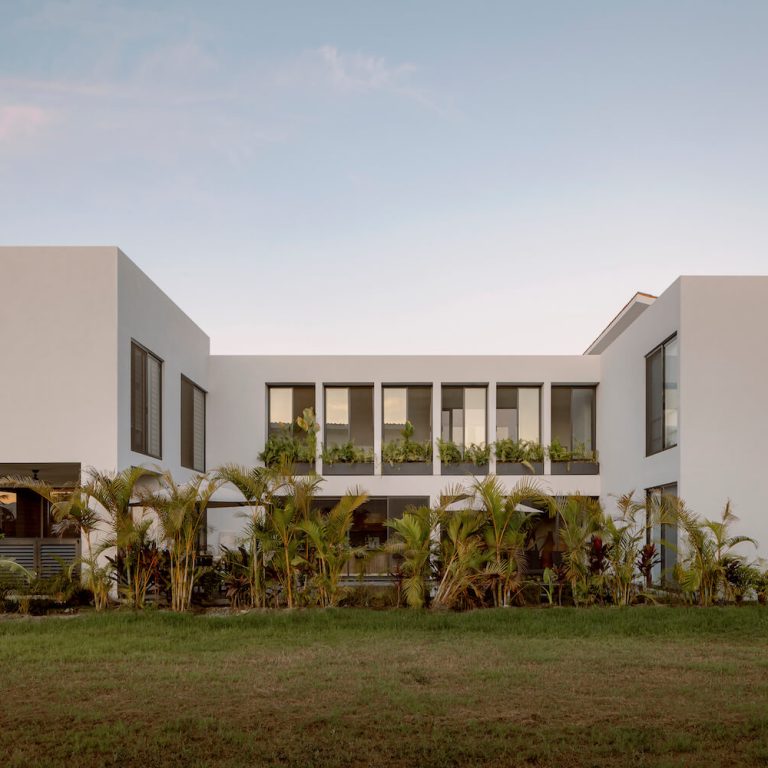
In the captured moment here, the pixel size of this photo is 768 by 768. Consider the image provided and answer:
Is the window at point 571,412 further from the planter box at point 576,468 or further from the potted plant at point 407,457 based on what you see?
the potted plant at point 407,457

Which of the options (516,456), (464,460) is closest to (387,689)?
(464,460)

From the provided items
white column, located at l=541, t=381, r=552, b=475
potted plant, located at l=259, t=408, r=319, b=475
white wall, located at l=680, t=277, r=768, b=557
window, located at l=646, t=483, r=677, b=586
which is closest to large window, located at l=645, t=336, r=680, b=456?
white wall, located at l=680, t=277, r=768, b=557

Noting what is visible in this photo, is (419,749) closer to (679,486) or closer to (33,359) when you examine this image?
(679,486)

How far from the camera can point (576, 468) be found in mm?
21875

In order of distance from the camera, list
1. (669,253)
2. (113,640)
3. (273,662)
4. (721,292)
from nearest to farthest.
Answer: (273,662)
(113,640)
(721,292)
(669,253)

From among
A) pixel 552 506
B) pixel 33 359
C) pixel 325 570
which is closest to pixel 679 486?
pixel 552 506

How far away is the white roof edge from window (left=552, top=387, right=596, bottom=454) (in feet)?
6.19

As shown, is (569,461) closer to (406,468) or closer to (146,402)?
(406,468)

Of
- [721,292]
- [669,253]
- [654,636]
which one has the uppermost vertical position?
[669,253]

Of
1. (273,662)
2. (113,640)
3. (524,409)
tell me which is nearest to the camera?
(273,662)

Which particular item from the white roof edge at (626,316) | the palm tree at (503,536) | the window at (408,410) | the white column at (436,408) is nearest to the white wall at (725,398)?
the palm tree at (503,536)

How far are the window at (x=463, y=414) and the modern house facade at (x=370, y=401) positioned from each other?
0.12 ft

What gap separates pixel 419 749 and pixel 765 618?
7.86m

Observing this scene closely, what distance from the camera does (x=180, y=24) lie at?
14.0 m
